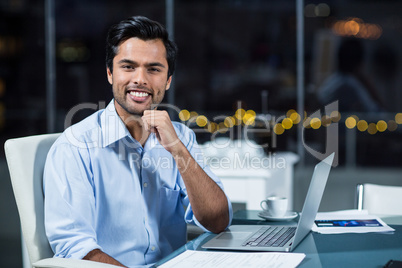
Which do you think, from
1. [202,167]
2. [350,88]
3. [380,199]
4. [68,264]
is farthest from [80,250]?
[350,88]

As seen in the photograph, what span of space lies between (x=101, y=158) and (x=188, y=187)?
0.29 meters

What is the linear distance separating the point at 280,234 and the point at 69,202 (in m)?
0.60

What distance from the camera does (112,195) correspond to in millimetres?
1589

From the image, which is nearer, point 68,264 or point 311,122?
point 68,264

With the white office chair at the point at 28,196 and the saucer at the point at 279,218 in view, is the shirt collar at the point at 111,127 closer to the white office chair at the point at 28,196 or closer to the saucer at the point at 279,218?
the white office chair at the point at 28,196

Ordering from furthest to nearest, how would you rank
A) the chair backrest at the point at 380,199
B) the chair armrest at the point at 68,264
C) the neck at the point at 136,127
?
the chair backrest at the point at 380,199
the neck at the point at 136,127
the chair armrest at the point at 68,264

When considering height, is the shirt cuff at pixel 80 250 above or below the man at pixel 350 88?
below

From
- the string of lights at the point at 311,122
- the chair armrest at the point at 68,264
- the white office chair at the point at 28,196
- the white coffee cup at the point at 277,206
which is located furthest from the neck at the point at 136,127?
the string of lights at the point at 311,122

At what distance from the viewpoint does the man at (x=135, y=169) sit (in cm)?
151

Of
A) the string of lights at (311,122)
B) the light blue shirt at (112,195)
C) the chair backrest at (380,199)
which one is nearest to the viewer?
the light blue shirt at (112,195)

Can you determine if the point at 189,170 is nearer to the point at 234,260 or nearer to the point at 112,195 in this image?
the point at 112,195

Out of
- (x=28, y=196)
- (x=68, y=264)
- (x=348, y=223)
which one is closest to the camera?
(x=68, y=264)

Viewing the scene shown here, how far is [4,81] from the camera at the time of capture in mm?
8898

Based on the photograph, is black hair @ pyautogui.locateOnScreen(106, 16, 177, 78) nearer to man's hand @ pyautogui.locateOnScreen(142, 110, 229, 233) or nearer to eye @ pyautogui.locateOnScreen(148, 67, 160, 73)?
eye @ pyautogui.locateOnScreen(148, 67, 160, 73)
